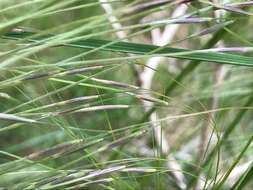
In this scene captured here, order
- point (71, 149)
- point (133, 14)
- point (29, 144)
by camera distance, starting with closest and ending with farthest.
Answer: point (133, 14)
point (71, 149)
point (29, 144)

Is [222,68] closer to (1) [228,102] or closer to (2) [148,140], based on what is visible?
(1) [228,102]

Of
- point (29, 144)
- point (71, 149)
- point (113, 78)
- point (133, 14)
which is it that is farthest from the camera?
point (113, 78)

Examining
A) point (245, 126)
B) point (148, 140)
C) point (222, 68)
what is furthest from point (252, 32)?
point (148, 140)

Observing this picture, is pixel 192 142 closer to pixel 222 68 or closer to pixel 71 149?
pixel 222 68

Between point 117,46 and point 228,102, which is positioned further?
point 228,102

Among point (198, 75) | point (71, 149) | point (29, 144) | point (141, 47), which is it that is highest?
point (198, 75)

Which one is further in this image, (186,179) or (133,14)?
(186,179)

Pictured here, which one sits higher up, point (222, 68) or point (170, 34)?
point (170, 34)

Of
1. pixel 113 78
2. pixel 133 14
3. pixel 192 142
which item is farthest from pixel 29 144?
pixel 133 14

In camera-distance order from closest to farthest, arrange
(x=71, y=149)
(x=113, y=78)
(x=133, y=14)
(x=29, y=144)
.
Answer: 1. (x=133, y=14)
2. (x=71, y=149)
3. (x=29, y=144)
4. (x=113, y=78)
